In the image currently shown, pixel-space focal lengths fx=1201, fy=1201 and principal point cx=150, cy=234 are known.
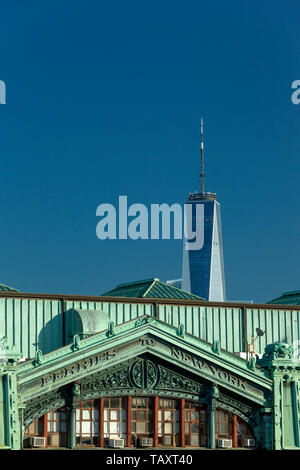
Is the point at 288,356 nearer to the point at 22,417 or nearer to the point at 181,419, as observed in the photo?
the point at 181,419

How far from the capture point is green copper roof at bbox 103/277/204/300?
79125 mm

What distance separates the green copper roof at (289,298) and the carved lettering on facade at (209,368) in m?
18.7

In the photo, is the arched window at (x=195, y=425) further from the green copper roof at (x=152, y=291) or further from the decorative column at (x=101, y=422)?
the green copper roof at (x=152, y=291)

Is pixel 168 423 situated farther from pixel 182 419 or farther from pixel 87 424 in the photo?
pixel 87 424

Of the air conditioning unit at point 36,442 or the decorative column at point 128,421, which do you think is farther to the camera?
the decorative column at point 128,421

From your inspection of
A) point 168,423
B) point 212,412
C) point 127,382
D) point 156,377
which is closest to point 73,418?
point 127,382

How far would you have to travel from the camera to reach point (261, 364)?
71.5m

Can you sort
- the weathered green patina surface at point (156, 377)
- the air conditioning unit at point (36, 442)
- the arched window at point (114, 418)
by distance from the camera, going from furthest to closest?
the arched window at point (114, 418), the air conditioning unit at point (36, 442), the weathered green patina surface at point (156, 377)

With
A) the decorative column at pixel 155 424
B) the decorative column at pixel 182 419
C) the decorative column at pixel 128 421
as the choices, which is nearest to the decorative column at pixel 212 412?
the decorative column at pixel 182 419

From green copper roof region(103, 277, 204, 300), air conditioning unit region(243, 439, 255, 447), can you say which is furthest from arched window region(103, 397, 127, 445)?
green copper roof region(103, 277, 204, 300)

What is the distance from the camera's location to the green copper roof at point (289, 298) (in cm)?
8844

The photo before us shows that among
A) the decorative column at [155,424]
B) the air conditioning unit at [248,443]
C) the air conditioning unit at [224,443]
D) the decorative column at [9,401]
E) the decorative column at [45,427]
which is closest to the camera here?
the decorative column at [9,401]

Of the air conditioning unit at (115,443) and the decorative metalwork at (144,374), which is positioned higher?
the decorative metalwork at (144,374)
